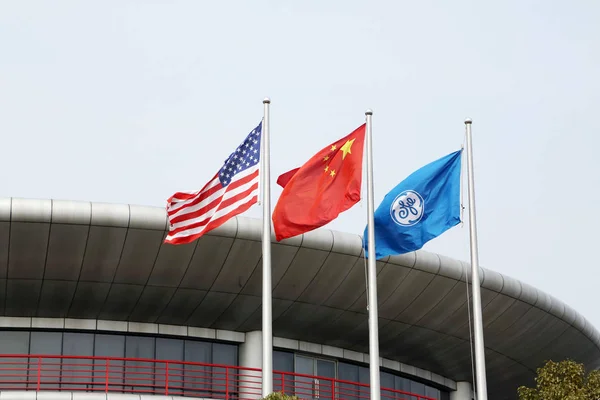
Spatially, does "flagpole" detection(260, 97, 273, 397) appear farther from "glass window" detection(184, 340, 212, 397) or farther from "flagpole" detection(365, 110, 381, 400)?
"glass window" detection(184, 340, 212, 397)

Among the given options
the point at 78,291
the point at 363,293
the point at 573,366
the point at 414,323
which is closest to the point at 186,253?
the point at 78,291

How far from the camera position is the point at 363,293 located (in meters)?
35.4

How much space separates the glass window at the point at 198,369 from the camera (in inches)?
1388

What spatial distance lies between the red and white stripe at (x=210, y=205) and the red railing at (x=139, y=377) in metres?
7.13

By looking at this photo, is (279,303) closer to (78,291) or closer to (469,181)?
(78,291)

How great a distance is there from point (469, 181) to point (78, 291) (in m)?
12.7

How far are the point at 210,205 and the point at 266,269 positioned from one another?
2.24 meters

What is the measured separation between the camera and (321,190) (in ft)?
86.5

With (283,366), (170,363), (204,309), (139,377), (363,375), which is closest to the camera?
(139,377)

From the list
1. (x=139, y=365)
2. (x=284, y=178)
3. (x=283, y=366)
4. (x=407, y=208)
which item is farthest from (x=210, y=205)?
(x=283, y=366)

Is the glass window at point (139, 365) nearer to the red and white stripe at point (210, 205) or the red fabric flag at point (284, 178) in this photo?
the red and white stripe at point (210, 205)

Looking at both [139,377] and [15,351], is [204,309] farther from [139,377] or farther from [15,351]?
[15,351]

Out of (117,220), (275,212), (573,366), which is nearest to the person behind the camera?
(275,212)

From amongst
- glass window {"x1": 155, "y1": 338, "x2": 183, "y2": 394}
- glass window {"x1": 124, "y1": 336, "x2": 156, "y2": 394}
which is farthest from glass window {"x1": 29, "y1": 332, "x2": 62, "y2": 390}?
glass window {"x1": 155, "y1": 338, "x2": 183, "y2": 394}
